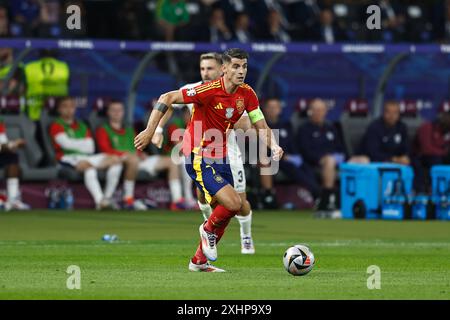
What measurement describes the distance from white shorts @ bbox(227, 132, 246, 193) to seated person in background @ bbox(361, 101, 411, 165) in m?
8.72

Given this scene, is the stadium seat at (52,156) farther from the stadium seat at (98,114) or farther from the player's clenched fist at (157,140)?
the player's clenched fist at (157,140)

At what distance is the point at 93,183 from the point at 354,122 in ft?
17.1

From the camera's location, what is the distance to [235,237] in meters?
17.7

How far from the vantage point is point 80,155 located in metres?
23.0

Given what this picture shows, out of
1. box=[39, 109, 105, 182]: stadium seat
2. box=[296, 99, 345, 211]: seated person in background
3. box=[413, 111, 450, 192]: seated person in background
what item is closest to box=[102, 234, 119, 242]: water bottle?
box=[39, 109, 105, 182]: stadium seat

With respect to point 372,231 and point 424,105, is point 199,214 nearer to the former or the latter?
point 372,231

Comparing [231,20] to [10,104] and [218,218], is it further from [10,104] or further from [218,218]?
[218,218]

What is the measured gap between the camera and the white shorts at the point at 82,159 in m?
22.8

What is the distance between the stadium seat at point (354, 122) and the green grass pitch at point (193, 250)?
3.18 m

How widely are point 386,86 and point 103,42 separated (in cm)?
721

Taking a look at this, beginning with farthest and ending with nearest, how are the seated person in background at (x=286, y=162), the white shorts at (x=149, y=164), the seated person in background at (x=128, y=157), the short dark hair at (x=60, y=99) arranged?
the seated person in background at (x=286, y=162) < the white shorts at (x=149, y=164) < the seated person in background at (x=128, y=157) < the short dark hair at (x=60, y=99)

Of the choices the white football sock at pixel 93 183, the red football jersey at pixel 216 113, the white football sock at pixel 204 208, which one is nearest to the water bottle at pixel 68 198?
the white football sock at pixel 93 183

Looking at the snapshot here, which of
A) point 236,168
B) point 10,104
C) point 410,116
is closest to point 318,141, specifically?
point 410,116
